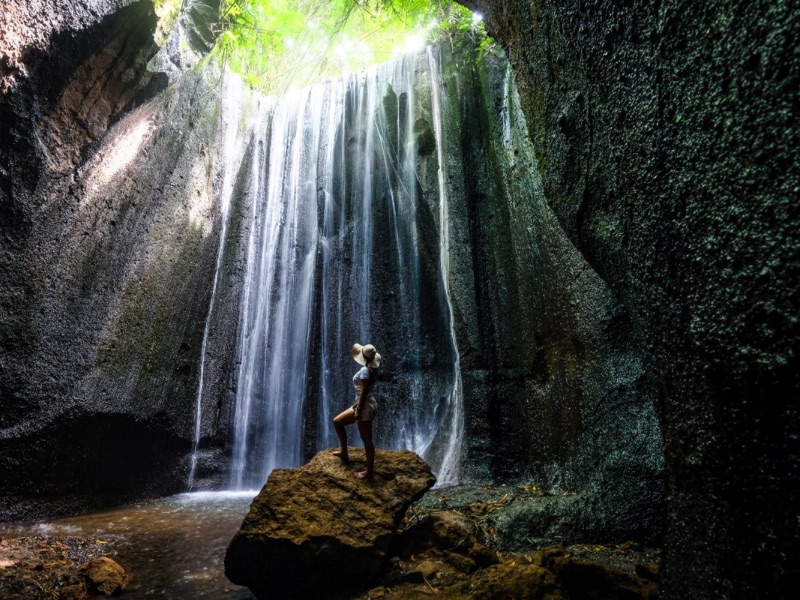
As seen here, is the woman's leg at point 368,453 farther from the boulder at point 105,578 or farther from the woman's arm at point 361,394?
the boulder at point 105,578

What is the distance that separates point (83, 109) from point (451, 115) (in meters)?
6.75

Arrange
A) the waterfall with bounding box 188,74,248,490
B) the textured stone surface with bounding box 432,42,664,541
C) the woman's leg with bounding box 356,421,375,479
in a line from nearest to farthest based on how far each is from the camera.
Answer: the woman's leg with bounding box 356,421,375,479 → the textured stone surface with bounding box 432,42,664,541 → the waterfall with bounding box 188,74,248,490

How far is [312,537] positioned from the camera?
350 cm

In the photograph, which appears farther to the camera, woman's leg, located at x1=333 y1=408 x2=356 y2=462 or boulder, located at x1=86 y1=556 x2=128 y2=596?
woman's leg, located at x1=333 y1=408 x2=356 y2=462

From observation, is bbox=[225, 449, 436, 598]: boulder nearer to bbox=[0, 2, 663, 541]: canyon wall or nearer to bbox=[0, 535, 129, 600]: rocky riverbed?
bbox=[0, 535, 129, 600]: rocky riverbed

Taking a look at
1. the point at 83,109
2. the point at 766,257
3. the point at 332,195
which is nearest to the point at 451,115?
the point at 332,195

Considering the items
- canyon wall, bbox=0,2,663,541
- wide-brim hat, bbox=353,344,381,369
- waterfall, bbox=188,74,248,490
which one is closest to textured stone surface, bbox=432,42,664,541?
canyon wall, bbox=0,2,663,541

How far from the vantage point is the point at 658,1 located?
6.39ft

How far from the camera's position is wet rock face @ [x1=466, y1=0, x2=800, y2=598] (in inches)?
54.8

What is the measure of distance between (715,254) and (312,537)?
11.1 feet

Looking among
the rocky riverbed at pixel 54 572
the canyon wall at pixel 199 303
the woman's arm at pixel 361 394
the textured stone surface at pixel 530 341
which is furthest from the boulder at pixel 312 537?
the textured stone surface at pixel 530 341

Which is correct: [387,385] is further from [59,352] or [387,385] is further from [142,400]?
[59,352]

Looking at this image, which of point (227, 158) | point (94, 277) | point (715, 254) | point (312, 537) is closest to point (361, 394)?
point (312, 537)

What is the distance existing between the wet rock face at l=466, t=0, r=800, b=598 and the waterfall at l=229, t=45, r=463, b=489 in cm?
642
